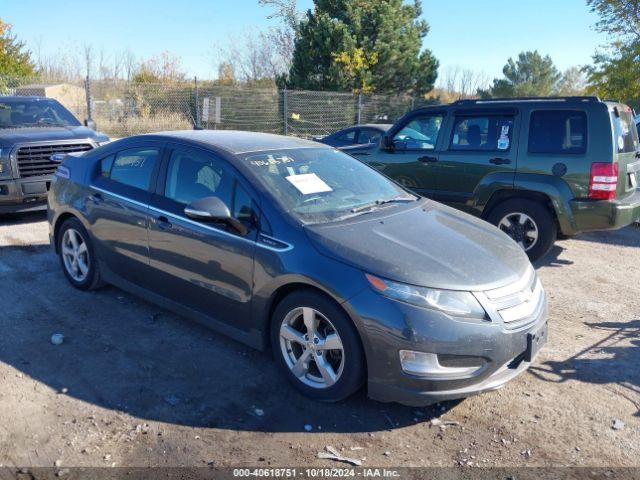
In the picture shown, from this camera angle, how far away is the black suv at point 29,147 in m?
7.60

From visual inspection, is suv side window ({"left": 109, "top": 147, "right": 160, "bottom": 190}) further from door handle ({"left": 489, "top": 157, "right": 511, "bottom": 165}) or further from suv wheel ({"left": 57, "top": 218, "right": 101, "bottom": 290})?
door handle ({"left": 489, "top": 157, "right": 511, "bottom": 165})

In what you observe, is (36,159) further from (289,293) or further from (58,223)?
(289,293)

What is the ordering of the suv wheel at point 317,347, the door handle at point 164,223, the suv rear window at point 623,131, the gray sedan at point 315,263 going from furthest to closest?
the suv rear window at point 623,131, the door handle at point 164,223, the suv wheel at point 317,347, the gray sedan at point 315,263

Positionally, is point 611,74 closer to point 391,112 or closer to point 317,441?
point 391,112

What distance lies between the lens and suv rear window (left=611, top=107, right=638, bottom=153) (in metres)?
6.11

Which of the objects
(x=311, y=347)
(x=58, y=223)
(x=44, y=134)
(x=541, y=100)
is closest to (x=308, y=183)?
(x=311, y=347)

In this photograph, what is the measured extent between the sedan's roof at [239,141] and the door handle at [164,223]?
0.65m

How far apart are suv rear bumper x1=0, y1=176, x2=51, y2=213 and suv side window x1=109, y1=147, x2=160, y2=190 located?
340 cm

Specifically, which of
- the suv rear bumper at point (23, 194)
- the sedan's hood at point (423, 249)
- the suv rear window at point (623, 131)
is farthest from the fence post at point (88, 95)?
the sedan's hood at point (423, 249)

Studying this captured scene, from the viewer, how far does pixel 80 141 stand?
8383 millimetres

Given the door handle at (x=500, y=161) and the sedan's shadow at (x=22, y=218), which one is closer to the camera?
the door handle at (x=500, y=161)

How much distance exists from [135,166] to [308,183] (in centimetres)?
161

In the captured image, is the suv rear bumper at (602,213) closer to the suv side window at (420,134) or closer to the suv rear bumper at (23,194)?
the suv side window at (420,134)

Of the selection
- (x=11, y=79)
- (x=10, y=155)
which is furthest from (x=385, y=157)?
(x=11, y=79)
